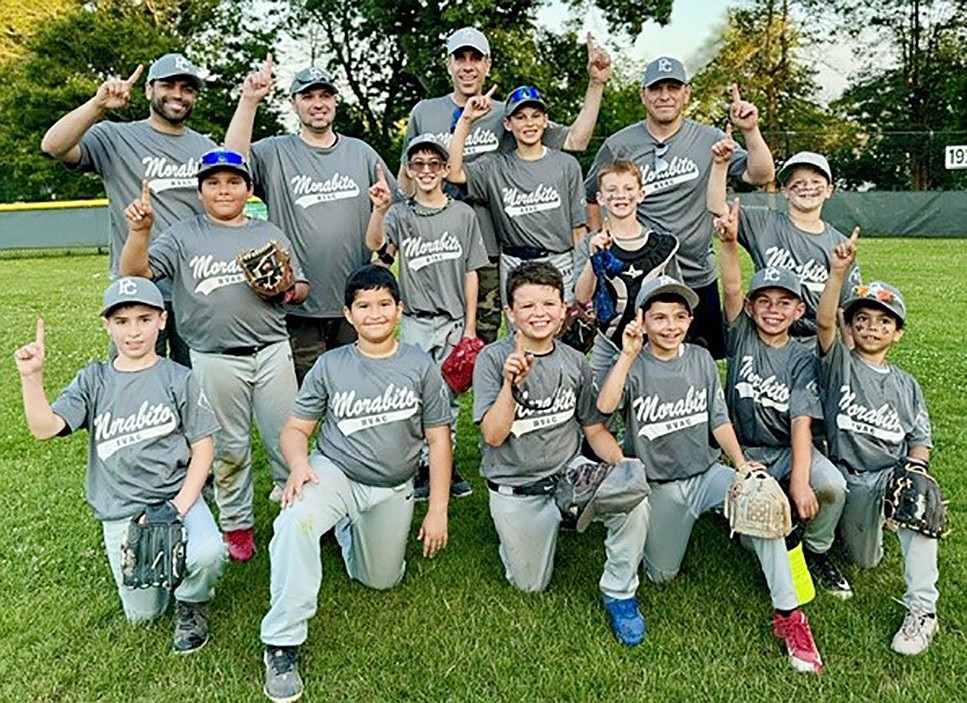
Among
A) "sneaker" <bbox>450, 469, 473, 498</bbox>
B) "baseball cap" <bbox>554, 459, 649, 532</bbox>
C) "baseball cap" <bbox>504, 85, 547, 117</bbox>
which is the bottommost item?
"sneaker" <bbox>450, 469, 473, 498</bbox>

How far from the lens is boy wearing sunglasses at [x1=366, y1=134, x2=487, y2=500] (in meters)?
4.87

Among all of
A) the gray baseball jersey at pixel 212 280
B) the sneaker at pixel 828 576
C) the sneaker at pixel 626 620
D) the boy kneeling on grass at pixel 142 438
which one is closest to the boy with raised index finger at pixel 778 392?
the sneaker at pixel 828 576

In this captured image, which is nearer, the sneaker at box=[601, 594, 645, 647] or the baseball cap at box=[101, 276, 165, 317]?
the sneaker at box=[601, 594, 645, 647]

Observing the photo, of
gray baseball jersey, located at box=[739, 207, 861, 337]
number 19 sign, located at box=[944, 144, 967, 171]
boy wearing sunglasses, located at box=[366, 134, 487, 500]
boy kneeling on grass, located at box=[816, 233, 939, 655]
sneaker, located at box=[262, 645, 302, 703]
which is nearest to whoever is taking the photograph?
sneaker, located at box=[262, 645, 302, 703]

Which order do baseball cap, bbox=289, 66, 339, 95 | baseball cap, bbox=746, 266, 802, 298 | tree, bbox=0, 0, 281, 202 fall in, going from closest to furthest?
baseball cap, bbox=746, 266, 802, 298 < baseball cap, bbox=289, 66, 339, 95 < tree, bbox=0, 0, 281, 202

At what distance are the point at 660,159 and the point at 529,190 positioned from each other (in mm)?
771

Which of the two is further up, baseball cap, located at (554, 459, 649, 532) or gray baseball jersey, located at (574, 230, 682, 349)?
gray baseball jersey, located at (574, 230, 682, 349)

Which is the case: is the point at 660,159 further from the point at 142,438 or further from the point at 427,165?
the point at 142,438

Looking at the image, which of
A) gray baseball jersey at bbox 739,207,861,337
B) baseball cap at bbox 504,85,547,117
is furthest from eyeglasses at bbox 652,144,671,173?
baseball cap at bbox 504,85,547,117

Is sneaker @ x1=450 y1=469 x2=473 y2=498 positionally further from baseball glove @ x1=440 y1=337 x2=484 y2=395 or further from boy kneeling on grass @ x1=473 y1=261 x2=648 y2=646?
boy kneeling on grass @ x1=473 y1=261 x2=648 y2=646

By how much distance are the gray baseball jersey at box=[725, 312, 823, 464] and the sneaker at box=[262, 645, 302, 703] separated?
229 centimetres

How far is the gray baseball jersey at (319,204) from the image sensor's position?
4.70 m

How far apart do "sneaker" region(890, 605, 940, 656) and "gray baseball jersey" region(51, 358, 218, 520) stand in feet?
9.45

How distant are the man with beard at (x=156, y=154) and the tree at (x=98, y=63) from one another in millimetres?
29254
